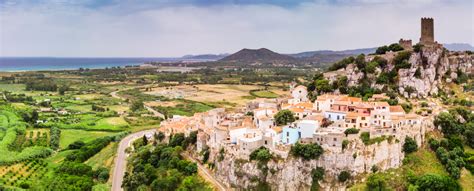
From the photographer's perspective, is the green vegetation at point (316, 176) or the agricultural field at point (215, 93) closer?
the green vegetation at point (316, 176)

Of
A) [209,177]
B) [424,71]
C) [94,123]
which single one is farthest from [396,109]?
[94,123]

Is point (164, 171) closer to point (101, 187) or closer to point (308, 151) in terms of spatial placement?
point (101, 187)

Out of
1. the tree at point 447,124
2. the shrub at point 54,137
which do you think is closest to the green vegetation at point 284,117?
the tree at point 447,124

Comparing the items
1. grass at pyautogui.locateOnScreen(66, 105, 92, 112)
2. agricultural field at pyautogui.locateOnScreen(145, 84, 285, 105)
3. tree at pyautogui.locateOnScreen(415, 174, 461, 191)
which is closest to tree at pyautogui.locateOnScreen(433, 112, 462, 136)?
tree at pyautogui.locateOnScreen(415, 174, 461, 191)

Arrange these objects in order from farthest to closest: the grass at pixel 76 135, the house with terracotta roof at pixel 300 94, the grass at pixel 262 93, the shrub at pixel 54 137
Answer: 1. the grass at pixel 262 93
2. the grass at pixel 76 135
3. the shrub at pixel 54 137
4. the house with terracotta roof at pixel 300 94

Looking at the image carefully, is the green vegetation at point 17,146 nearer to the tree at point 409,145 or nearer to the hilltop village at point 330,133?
the hilltop village at point 330,133

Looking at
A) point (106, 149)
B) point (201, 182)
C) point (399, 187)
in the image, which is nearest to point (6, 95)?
point (106, 149)

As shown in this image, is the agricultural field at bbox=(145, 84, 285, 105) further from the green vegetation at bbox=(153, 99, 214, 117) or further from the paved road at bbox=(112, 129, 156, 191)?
the paved road at bbox=(112, 129, 156, 191)
